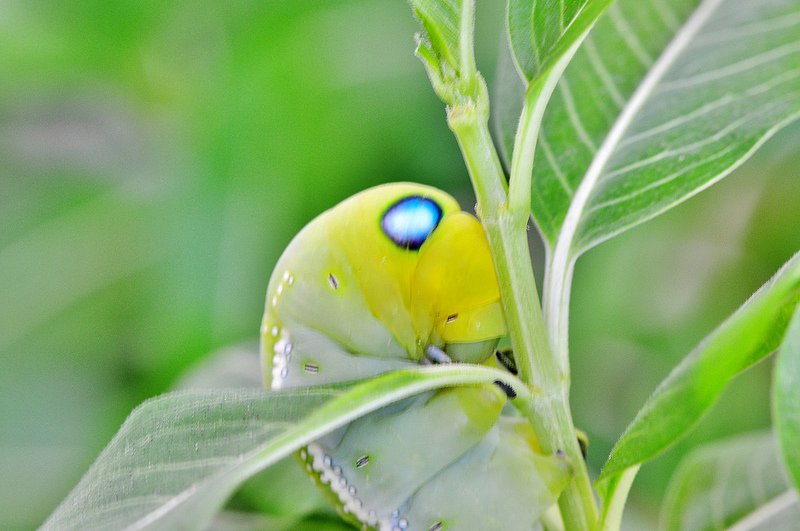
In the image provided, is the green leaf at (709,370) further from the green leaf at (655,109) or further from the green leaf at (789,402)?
the green leaf at (655,109)

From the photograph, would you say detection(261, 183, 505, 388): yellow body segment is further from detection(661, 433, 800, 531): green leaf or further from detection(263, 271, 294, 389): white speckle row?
detection(661, 433, 800, 531): green leaf

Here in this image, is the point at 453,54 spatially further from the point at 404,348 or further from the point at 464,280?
the point at 404,348

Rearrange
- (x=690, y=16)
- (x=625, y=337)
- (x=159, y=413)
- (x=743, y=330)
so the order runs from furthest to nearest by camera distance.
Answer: (x=625, y=337)
(x=690, y=16)
(x=159, y=413)
(x=743, y=330)

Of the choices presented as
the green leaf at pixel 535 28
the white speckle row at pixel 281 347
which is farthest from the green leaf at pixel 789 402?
the white speckle row at pixel 281 347

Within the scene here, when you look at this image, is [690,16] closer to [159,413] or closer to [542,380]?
[542,380]

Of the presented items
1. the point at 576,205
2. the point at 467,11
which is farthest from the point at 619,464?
the point at 467,11

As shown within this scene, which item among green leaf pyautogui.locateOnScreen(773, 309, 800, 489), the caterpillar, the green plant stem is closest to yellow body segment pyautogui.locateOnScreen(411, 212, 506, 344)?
the caterpillar

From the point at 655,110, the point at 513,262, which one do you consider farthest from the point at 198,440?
the point at 655,110
